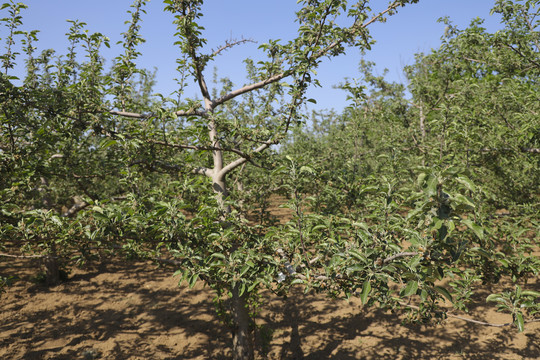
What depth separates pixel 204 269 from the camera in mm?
3238

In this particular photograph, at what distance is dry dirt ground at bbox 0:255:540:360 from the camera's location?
21.4 feet

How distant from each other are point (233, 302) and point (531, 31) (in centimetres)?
793

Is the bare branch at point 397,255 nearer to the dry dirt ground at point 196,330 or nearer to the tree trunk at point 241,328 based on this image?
the tree trunk at point 241,328

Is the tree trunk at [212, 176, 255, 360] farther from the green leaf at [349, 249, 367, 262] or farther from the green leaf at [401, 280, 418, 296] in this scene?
the green leaf at [401, 280, 418, 296]

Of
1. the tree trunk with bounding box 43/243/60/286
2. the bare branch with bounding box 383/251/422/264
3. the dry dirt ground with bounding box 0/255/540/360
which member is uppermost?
the bare branch with bounding box 383/251/422/264

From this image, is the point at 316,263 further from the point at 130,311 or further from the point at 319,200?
the point at 130,311

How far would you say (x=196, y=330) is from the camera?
294 inches

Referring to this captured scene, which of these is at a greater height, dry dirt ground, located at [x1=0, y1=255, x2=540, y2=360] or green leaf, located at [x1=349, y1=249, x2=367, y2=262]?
green leaf, located at [x1=349, y1=249, x2=367, y2=262]

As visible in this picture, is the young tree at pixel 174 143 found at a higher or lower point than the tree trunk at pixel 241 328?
higher

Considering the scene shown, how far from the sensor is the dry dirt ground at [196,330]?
257 inches

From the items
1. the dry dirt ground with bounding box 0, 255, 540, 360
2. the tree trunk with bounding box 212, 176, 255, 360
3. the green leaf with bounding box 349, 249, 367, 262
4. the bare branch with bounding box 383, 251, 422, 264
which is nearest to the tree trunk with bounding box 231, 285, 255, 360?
the tree trunk with bounding box 212, 176, 255, 360

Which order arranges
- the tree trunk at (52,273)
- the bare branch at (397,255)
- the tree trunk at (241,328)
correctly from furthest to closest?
the tree trunk at (52,273) < the tree trunk at (241,328) < the bare branch at (397,255)

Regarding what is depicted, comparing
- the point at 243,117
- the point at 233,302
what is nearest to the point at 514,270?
the point at 233,302

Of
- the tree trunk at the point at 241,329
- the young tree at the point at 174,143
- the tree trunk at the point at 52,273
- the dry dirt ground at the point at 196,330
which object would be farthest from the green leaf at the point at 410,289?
the tree trunk at the point at 52,273
